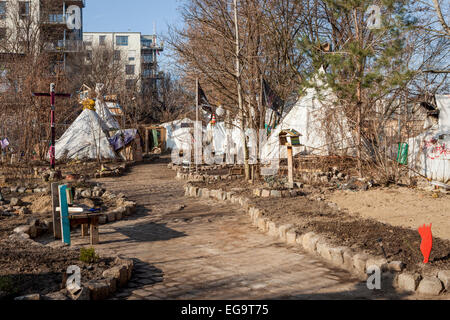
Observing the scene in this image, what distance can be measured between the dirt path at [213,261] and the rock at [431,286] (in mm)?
193

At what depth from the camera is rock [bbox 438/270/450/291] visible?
4059 mm

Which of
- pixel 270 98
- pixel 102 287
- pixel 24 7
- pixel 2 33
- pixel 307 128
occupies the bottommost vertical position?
pixel 102 287

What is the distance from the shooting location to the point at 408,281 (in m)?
4.20

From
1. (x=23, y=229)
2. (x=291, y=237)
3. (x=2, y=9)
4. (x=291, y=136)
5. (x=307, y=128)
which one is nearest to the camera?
(x=291, y=237)

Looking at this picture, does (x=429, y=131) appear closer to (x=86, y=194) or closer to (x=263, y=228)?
(x=263, y=228)

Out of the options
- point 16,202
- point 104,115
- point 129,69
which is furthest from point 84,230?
point 129,69

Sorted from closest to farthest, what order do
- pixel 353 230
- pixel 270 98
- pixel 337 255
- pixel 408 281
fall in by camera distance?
pixel 408 281 < pixel 337 255 < pixel 353 230 < pixel 270 98

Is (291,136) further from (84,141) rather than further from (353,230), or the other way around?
(84,141)

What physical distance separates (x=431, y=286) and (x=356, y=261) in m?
0.89

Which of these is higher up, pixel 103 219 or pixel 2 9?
pixel 2 9

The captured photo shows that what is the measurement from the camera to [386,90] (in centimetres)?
831

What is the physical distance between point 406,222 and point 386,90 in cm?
285

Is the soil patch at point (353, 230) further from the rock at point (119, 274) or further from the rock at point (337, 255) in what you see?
the rock at point (119, 274)

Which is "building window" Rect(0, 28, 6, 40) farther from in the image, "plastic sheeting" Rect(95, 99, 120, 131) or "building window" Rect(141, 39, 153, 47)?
"building window" Rect(141, 39, 153, 47)
